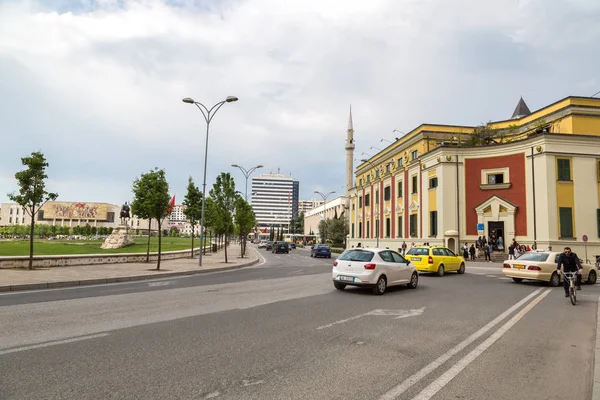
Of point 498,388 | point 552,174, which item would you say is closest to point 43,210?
point 552,174

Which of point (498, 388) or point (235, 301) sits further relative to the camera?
point (235, 301)

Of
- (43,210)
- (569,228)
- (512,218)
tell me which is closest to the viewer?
(569,228)

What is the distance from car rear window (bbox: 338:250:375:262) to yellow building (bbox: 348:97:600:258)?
25427 millimetres

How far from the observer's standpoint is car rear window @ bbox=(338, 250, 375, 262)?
12.9 m

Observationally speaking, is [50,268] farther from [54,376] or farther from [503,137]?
[503,137]

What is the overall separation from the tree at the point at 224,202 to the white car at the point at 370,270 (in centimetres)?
1957

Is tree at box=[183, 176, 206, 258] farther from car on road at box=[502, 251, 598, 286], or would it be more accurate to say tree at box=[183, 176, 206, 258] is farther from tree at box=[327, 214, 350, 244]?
tree at box=[327, 214, 350, 244]

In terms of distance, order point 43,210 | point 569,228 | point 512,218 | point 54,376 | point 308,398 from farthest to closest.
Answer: point 43,210
point 512,218
point 569,228
point 54,376
point 308,398

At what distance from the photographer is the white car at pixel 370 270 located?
1242 centimetres

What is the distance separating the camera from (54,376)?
4523mm

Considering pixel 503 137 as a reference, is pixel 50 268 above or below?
below

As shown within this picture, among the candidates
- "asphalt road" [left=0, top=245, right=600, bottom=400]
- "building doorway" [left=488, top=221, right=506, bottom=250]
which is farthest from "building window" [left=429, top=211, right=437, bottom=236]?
"asphalt road" [left=0, top=245, right=600, bottom=400]

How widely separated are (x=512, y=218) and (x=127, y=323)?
34.7 metres

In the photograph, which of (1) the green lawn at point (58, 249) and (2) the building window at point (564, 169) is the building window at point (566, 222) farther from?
(1) the green lawn at point (58, 249)
